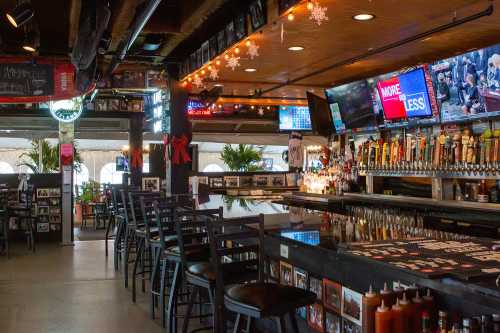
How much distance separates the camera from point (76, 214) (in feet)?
47.5

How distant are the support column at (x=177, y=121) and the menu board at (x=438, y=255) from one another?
213 inches

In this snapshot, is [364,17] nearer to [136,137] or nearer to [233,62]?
[233,62]

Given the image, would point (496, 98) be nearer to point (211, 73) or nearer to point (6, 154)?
point (211, 73)

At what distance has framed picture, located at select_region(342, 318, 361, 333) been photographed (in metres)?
2.86

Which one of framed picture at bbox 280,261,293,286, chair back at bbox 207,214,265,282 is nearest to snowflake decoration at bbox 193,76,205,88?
framed picture at bbox 280,261,293,286

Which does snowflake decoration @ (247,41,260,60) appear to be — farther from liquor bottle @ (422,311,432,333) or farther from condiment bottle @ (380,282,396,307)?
liquor bottle @ (422,311,432,333)

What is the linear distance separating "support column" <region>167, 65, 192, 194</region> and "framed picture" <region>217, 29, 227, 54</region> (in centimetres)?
227

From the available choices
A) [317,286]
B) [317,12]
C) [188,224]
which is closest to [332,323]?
[317,286]

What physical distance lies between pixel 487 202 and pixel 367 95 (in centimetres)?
234

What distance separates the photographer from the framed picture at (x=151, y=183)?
443 inches

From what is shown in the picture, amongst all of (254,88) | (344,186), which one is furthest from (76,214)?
(344,186)

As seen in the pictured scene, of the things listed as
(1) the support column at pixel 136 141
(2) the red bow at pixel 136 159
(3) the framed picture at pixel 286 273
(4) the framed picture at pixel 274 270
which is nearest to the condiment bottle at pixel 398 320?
(3) the framed picture at pixel 286 273

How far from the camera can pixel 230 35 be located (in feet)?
18.1

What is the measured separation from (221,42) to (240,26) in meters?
0.68
